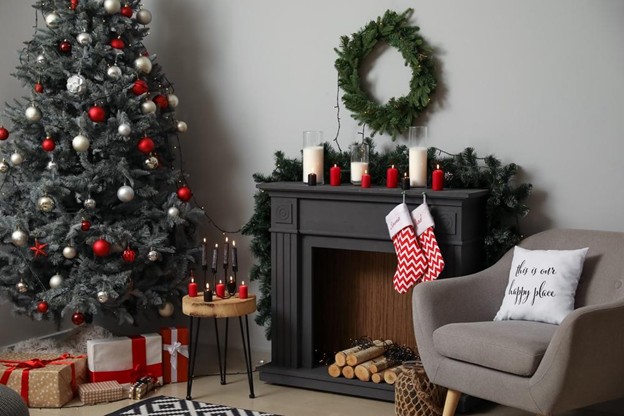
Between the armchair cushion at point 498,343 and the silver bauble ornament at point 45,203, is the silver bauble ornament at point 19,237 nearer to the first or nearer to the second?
the silver bauble ornament at point 45,203

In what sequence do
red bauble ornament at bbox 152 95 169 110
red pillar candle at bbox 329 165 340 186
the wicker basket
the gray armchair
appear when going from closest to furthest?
the gray armchair
the wicker basket
red pillar candle at bbox 329 165 340 186
red bauble ornament at bbox 152 95 169 110

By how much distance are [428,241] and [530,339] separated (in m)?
0.82

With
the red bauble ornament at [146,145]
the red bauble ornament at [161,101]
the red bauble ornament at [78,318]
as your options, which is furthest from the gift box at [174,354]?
the red bauble ornament at [161,101]

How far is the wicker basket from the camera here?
4.06m

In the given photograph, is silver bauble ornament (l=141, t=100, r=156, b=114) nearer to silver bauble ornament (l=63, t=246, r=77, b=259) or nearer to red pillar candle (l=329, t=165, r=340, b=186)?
silver bauble ornament (l=63, t=246, r=77, b=259)

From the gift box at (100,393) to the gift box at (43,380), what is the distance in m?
0.07

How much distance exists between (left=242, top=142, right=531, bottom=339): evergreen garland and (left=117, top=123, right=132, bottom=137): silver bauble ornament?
760 millimetres

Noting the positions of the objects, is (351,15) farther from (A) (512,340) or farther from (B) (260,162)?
(A) (512,340)

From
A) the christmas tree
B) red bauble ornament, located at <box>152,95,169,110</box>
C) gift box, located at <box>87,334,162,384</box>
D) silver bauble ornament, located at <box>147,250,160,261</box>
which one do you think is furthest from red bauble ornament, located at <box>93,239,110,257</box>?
red bauble ornament, located at <box>152,95,169,110</box>

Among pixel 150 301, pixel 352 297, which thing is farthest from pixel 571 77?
pixel 150 301

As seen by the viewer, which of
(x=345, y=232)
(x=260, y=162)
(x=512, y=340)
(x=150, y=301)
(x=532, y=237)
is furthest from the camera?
(x=260, y=162)

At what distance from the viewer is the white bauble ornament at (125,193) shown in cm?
470

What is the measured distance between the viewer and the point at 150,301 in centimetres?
488

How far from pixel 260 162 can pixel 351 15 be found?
101 centimetres
